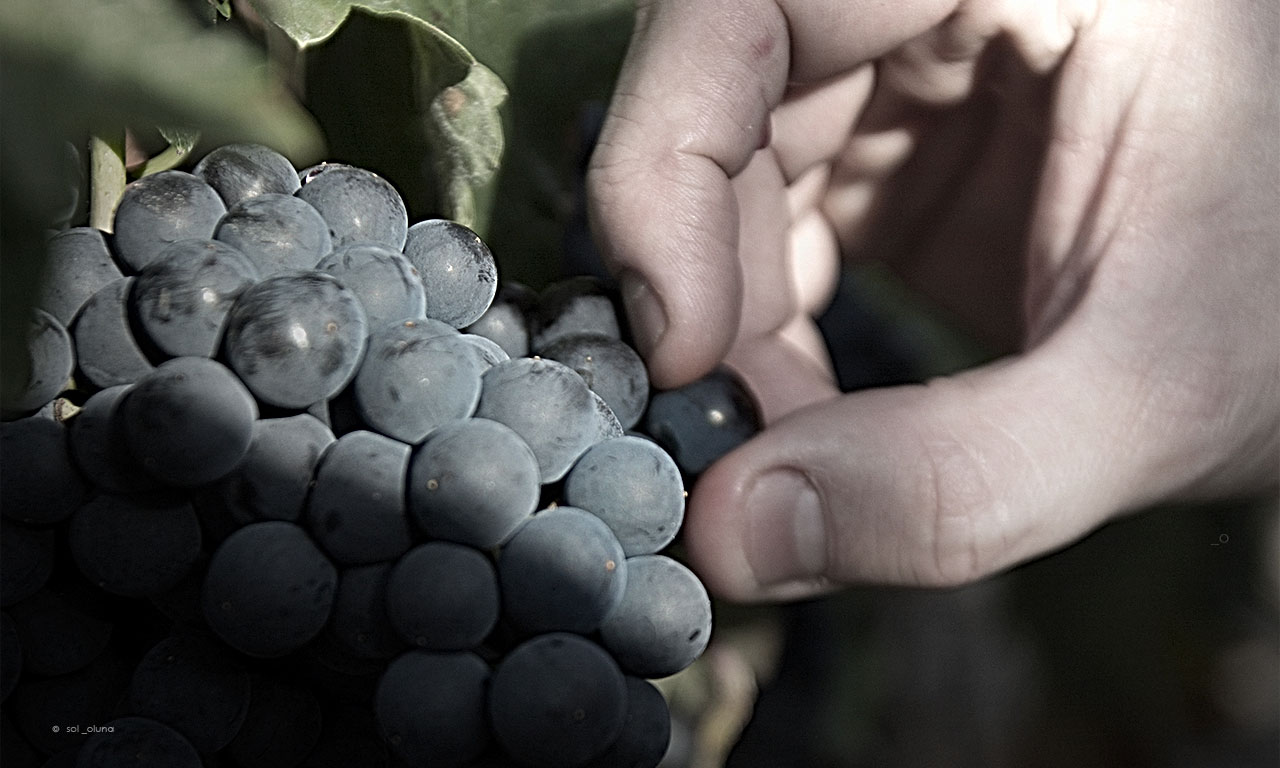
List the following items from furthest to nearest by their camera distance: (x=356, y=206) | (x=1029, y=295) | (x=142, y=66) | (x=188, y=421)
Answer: (x=1029, y=295), (x=356, y=206), (x=188, y=421), (x=142, y=66)

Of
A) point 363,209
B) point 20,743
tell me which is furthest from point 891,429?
point 20,743

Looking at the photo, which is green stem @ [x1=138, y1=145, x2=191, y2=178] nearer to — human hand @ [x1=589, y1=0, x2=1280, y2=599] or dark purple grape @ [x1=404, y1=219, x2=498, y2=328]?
dark purple grape @ [x1=404, y1=219, x2=498, y2=328]

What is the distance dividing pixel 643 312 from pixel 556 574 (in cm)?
24

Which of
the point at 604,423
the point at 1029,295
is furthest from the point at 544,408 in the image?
the point at 1029,295

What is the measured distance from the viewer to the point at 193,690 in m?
0.56

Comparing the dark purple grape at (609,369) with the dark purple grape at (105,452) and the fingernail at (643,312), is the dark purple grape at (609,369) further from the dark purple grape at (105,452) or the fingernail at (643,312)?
the dark purple grape at (105,452)

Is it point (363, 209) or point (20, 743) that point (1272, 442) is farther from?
point (20, 743)

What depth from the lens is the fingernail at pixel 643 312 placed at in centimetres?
71

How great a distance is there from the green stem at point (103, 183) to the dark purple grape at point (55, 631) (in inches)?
7.7

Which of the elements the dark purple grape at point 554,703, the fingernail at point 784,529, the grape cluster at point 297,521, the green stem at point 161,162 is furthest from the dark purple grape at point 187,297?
the fingernail at point 784,529

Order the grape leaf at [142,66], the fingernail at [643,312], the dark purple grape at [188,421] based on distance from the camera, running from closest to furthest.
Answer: the grape leaf at [142,66]
the dark purple grape at [188,421]
the fingernail at [643,312]

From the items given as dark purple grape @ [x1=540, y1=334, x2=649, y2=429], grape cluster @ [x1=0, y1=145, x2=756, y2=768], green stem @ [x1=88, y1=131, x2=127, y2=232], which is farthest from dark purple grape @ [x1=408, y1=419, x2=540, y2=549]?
green stem @ [x1=88, y1=131, x2=127, y2=232]

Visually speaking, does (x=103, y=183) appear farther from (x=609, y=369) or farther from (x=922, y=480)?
(x=922, y=480)

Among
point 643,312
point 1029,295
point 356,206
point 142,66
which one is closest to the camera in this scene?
point 142,66
